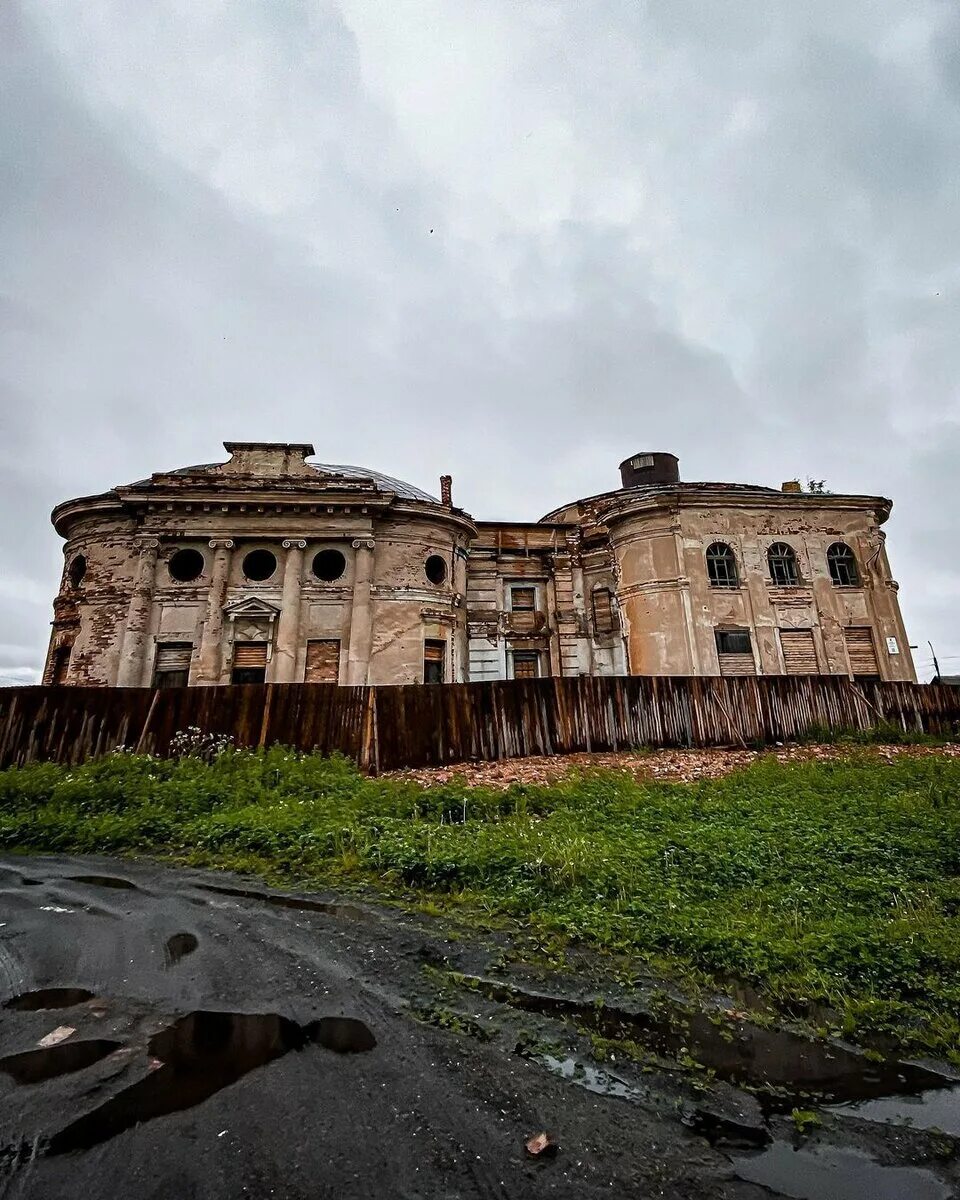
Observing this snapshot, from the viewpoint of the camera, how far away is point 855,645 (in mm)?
23234

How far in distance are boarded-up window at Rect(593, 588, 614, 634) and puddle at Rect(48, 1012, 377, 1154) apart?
956 inches

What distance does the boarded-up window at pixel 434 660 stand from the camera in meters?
22.5

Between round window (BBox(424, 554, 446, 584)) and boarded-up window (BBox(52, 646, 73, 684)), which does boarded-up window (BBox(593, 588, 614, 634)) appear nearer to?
round window (BBox(424, 554, 446, 584))

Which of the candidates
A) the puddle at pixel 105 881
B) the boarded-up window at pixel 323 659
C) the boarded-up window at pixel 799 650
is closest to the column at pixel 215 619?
the boarded-up window at pixel 323 659

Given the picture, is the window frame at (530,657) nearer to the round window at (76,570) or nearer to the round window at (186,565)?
the round window at (186,565)

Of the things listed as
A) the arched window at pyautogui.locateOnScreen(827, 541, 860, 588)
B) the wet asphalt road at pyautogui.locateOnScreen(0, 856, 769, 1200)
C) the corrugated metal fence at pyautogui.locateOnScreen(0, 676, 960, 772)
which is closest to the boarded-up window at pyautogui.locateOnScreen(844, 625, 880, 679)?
the arched window at pyautogui.locateOnScreen(827, 541, 860, 588)

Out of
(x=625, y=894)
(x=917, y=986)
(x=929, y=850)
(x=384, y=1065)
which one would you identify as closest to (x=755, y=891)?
(x=625, y=894)

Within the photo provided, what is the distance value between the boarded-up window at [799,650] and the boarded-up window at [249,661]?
21208 mm

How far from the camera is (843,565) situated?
24.3 meters

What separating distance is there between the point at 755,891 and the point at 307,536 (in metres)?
20.9

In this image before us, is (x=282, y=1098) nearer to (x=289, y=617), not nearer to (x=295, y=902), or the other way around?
(x=295, y=902)

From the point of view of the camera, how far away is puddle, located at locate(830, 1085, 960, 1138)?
2.48 meters

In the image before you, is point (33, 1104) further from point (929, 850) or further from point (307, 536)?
point (307, 536)

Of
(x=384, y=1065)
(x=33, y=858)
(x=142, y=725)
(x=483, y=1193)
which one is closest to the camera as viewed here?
(x=483, y=1193)
